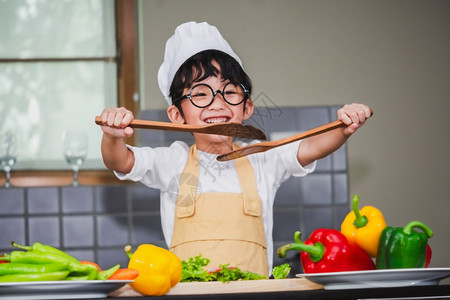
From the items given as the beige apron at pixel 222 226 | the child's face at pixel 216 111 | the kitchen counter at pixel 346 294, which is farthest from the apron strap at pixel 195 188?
the kitchen counter at pixel 346 294

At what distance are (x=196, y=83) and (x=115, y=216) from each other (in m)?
0.64

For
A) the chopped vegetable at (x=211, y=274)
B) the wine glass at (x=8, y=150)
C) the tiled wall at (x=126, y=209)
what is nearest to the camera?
the chopped vegetable at (x=211, y=274)

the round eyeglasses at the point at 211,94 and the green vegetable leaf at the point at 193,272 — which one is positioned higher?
the round eyeglasses at the point at 211,94

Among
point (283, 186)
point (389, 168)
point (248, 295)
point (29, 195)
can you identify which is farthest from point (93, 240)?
point (248, 295)

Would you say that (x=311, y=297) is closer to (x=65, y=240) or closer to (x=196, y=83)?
(x=196, y=83)

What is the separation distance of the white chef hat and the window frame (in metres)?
0.67

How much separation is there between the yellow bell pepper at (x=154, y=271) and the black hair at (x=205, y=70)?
0.68 m

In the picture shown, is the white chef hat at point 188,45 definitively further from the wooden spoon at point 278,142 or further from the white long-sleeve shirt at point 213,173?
the wooden spoon at point 278,142

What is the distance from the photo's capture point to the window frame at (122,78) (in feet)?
7.23

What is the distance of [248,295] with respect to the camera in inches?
28.5

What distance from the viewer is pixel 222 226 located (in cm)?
142

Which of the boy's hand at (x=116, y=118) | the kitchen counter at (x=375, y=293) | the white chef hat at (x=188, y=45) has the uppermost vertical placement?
the white chef hat at (x=188, y=45)

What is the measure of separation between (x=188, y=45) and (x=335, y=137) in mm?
399

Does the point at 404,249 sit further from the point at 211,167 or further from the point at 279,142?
the point at 211,167
